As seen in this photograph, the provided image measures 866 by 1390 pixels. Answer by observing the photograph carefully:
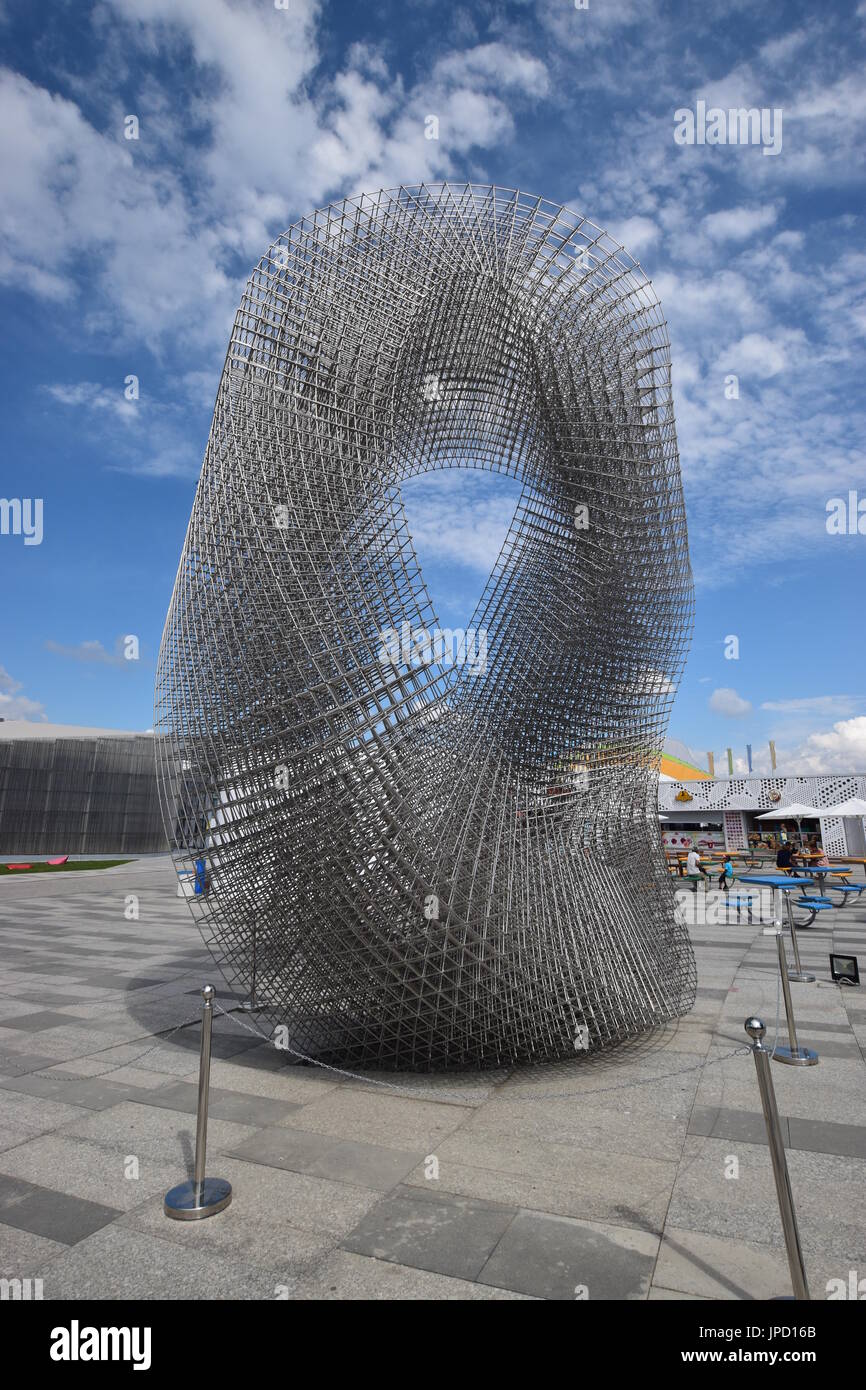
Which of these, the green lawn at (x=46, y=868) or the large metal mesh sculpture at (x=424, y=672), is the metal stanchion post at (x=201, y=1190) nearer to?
the large metal mesh sculpture at (x=424, y=672)

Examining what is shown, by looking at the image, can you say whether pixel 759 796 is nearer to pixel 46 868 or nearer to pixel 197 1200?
pixel 46 868

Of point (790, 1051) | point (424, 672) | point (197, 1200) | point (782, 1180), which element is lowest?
point (790, 1051)

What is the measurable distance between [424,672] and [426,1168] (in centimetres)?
389

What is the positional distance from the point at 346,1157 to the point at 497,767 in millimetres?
3824

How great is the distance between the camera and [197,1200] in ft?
16.6

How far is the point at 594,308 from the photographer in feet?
28.1

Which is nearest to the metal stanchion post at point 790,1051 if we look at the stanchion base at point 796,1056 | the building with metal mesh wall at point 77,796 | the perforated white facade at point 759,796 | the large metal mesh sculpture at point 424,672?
the stanchion base at point 796,1056

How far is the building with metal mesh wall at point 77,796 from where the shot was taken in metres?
53.3

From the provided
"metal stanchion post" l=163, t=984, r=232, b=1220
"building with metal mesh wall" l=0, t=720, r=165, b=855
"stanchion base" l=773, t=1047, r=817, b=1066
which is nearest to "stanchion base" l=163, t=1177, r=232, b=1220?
"metal stanchion post" l=163, t=984, r=232, b=1220

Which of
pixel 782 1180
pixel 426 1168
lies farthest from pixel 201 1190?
pixel 782 1180

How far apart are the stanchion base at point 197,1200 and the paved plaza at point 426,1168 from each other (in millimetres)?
87

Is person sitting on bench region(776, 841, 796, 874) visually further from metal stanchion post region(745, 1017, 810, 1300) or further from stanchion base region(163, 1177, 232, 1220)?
stanchion base region(163, 1177, 232, 1220)

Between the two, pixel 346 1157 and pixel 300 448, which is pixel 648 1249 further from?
pixel 300 448
